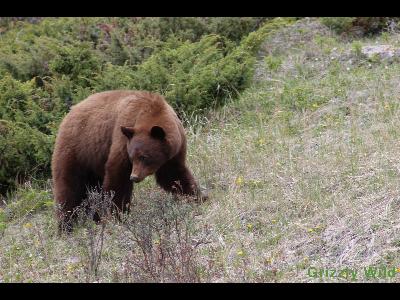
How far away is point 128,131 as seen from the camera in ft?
24.2

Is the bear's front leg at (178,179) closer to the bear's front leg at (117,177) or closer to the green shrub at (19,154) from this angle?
the bear's front leg at (117,177)

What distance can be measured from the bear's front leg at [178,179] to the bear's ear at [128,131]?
71 cm

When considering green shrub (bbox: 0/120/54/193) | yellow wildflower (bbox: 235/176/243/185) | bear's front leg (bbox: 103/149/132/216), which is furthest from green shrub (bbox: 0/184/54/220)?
yellow wildflower (bbox: 235/176/243/185)

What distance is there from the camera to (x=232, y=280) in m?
5.47

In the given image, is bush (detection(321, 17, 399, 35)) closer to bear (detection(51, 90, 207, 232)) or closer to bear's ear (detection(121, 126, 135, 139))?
bear (detection(51, 90, 207, 232))

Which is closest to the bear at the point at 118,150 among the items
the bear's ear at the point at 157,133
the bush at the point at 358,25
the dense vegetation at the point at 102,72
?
the bear's ear at the point at 157,133

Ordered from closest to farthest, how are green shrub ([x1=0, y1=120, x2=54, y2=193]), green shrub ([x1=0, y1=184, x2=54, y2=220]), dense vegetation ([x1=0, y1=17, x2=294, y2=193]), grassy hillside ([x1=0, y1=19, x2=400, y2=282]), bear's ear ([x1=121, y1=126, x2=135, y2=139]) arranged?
grassy hillside ([x1=0, y1=19, x2=400, y2=282]) → bear's ear ([x1=121, y1=126, x2=135, y2=139]) → green shrub ([x1=0, y1=184, x2=54, y2=220]) → green shrub ([x1=0, y1=120, x2=54, y2=193]) → dense vegetation ([x1=0, y1=17, x2=294, y2=193])

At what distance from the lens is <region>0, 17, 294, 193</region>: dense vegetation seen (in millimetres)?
10023

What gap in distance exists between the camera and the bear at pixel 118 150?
7426 millimetres

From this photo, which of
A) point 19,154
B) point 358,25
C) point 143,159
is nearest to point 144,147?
point 143,159

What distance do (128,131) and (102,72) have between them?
12.7 ft

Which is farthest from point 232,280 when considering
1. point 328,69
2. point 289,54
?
point 289,54

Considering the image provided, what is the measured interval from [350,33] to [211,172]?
6.33m

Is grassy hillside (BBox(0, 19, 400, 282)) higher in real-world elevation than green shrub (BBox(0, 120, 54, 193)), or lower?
higher
